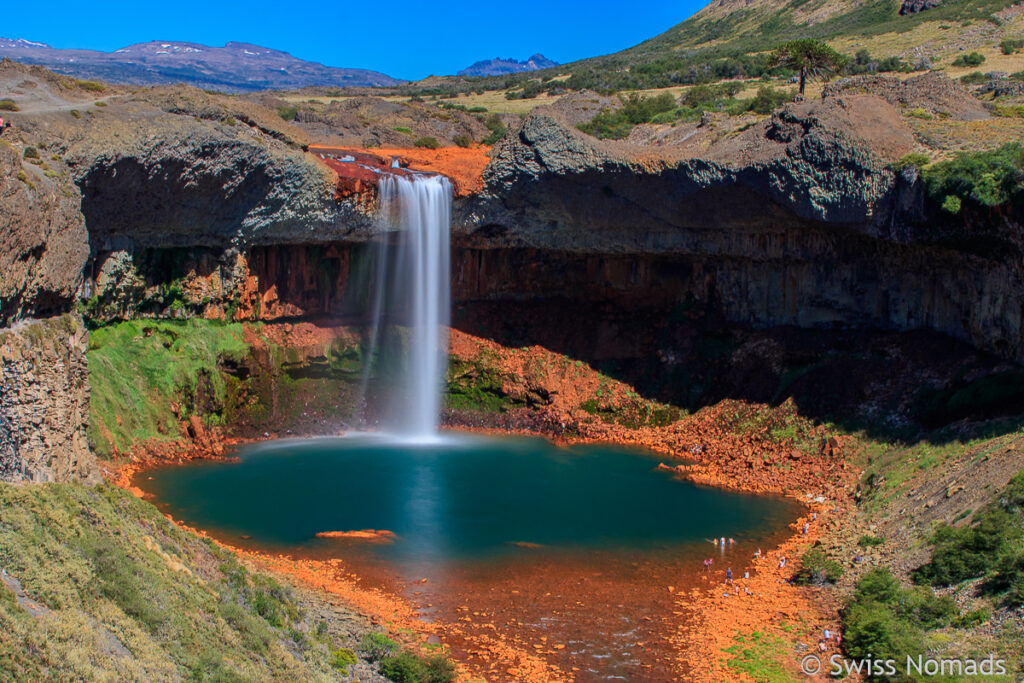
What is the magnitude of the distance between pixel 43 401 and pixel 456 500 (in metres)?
12.0

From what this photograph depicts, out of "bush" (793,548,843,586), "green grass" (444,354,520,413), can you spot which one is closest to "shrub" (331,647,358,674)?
"bush" (793,548,843,586)

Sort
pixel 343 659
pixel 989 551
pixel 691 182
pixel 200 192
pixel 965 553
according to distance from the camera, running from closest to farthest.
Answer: pixel 343 659
pixel 989 551
pixel 965 553
pixel 200 192
pixel 691 182

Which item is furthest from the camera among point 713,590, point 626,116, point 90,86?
point 626,116

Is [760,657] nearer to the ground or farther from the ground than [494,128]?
nearer to the ground

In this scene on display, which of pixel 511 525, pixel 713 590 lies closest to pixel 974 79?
pixel 511 525

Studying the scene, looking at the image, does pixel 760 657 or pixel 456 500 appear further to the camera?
pixel 456 500

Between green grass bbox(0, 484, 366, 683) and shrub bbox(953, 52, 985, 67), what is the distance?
174ft

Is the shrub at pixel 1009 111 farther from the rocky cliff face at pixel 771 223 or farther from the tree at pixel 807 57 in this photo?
the tree at pixel 807 57

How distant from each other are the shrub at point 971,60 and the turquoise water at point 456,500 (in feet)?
121

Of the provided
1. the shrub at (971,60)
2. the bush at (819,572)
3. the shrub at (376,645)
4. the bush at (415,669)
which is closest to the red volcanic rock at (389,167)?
the bush at (819,572)

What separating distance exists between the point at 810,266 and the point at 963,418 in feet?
30.8

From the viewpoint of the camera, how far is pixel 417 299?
3844 cm

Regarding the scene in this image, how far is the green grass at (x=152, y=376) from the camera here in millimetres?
31138

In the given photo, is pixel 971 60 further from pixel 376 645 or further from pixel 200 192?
pixel 376 645
